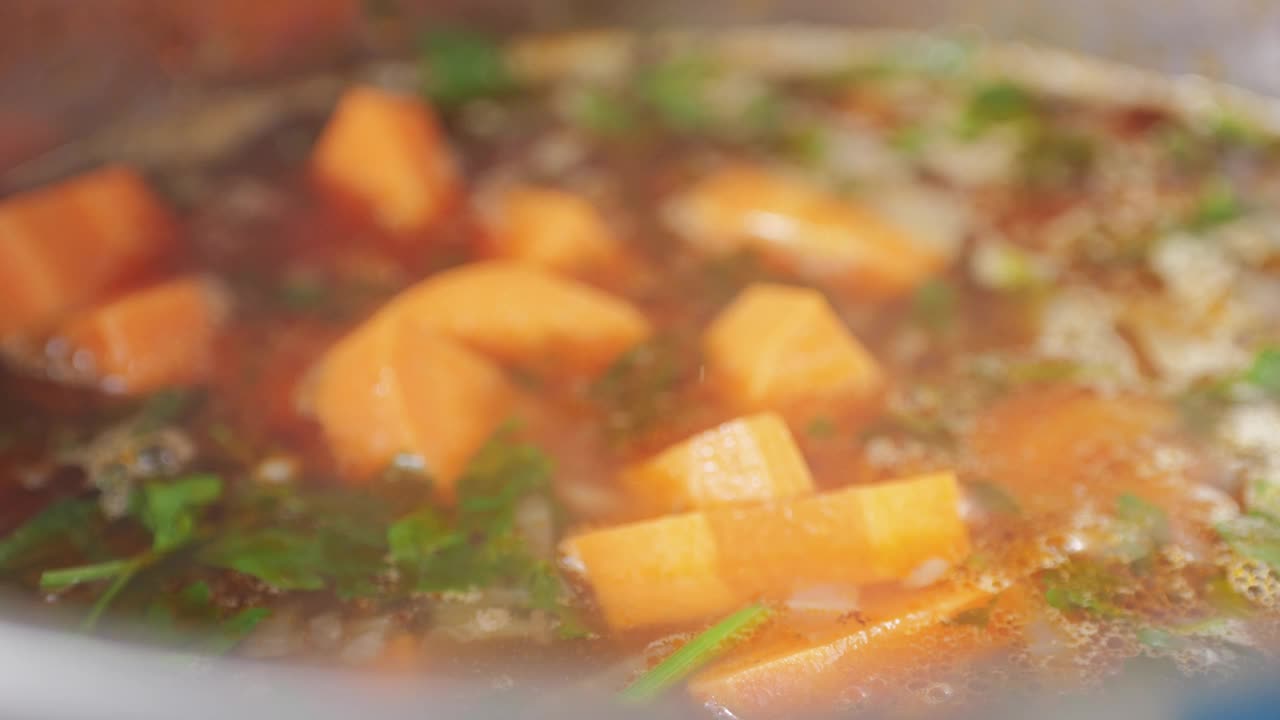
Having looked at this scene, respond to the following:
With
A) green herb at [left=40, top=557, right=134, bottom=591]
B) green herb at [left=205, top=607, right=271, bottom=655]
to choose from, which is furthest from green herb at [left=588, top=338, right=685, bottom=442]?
green herb at [left=40, top=557, right=134, bottom=591]

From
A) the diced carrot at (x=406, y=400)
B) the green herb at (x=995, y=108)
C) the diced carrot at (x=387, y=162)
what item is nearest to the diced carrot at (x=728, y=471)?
the diced carrot at (x=406, y=400)

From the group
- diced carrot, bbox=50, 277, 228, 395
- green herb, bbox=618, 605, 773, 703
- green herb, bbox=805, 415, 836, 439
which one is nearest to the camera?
green herb, bbox=618, 605, 773, 703

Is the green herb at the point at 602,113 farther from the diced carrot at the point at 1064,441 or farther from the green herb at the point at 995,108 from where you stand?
the diced carrot at the point at 1064,441

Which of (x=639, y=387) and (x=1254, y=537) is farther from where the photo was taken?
(x=639, y=387)

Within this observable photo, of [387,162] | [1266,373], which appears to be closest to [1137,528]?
[1266,373]

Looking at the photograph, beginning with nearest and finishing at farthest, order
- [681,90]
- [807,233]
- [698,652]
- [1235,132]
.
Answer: [698,652] → [807,233] → [1235,132] → [681,90]

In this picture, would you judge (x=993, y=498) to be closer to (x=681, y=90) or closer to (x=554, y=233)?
(x=554, y=233)

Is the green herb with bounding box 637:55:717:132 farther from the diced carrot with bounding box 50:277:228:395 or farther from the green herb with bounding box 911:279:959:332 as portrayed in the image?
the diced carrot with bounding box 50:277:228:395
